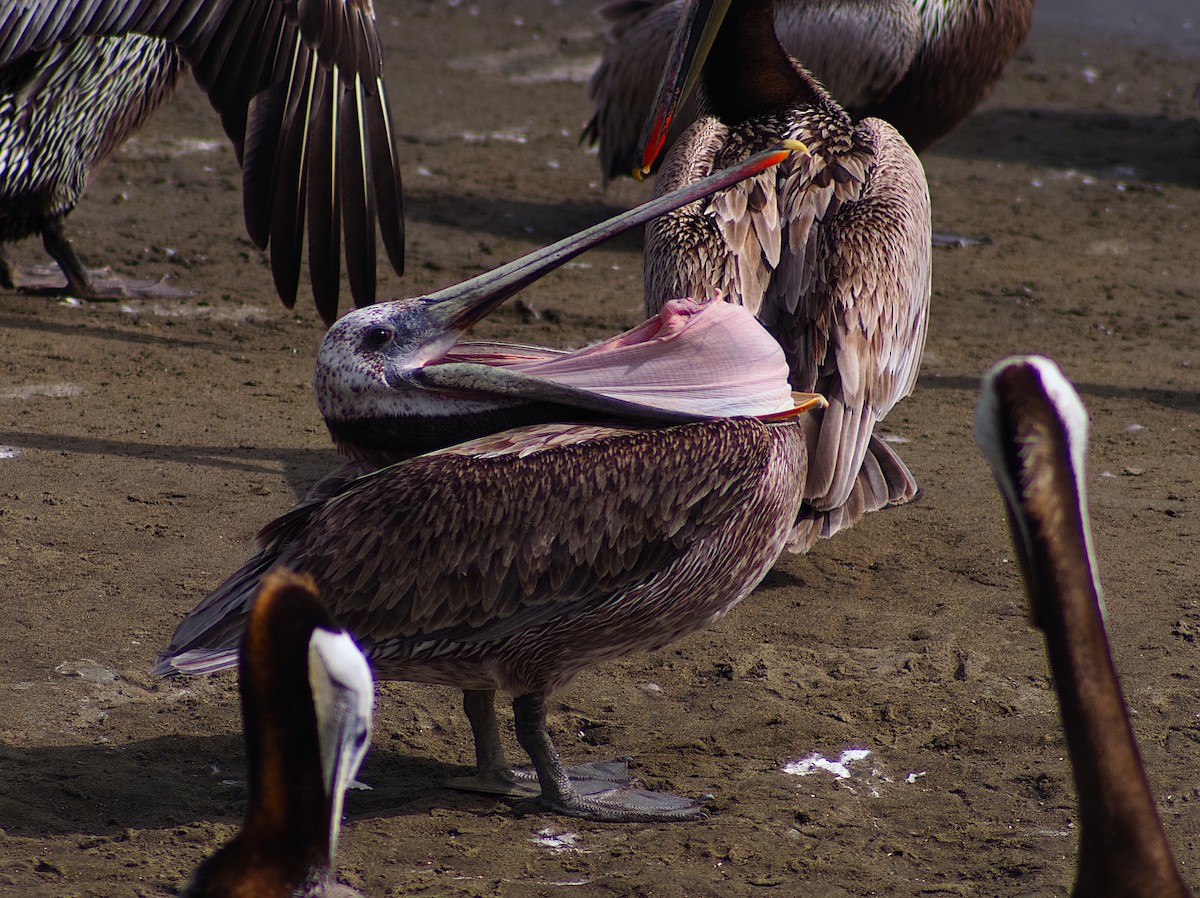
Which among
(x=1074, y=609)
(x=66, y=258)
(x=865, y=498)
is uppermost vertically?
(x=1074, y=609)

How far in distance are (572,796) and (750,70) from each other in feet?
8.23

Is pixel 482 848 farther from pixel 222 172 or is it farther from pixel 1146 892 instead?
pixel 222 172

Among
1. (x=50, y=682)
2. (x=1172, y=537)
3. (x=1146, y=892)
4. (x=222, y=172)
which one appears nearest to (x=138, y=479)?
(x=50, y=682)

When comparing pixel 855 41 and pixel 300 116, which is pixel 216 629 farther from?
pixel 855 41

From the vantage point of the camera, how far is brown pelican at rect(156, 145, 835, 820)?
3.00 meters

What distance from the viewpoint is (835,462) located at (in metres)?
3.91

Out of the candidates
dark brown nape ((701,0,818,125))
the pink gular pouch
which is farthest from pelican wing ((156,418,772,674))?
dark brown nape ((701,0,818,125))

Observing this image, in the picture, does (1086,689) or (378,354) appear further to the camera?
(378,354)

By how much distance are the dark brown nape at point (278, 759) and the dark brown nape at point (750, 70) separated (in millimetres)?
3040

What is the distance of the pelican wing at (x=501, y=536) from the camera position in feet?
9.80

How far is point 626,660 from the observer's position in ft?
12.9

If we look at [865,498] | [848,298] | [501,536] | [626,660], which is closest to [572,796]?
[501,536]

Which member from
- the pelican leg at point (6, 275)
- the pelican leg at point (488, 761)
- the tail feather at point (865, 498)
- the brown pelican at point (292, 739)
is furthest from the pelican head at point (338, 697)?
the pelican leg at point (6, 275)

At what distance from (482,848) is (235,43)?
274 cm
